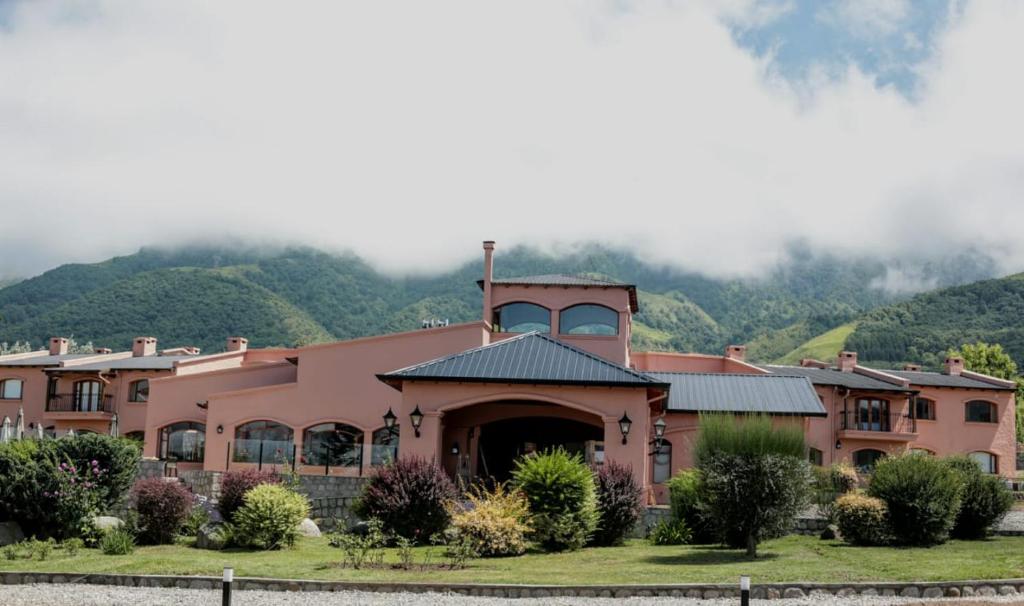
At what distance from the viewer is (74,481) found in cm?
2198

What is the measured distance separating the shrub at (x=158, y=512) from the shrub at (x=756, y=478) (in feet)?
37.8

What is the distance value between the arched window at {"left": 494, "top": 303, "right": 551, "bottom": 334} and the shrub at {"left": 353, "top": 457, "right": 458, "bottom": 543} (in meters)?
18.1

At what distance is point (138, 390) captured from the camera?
5391 centimetres

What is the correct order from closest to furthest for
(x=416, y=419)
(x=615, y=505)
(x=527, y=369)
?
(x=615, y=505)
(x=416, y=419)
(x=527, y=369)

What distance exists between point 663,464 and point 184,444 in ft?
68.6

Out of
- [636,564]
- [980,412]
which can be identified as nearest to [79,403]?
[636,564]

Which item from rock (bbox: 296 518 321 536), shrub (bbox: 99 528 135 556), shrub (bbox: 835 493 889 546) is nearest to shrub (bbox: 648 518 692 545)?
shrub (bbox: 835 493 889 546)

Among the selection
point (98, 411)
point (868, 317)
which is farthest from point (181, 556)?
point (868, 317)

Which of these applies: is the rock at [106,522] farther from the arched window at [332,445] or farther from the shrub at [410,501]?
the arched window at [332,445]

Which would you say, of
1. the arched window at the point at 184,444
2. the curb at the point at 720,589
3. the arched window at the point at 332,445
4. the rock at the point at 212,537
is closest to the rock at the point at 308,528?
the rock at the point at 212,537

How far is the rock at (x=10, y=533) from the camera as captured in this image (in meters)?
21.4

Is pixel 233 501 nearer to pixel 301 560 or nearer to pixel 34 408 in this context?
pixel 301 560

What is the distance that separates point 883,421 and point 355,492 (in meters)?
30.8

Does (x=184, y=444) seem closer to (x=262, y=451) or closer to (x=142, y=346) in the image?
(x=262, y=451)
